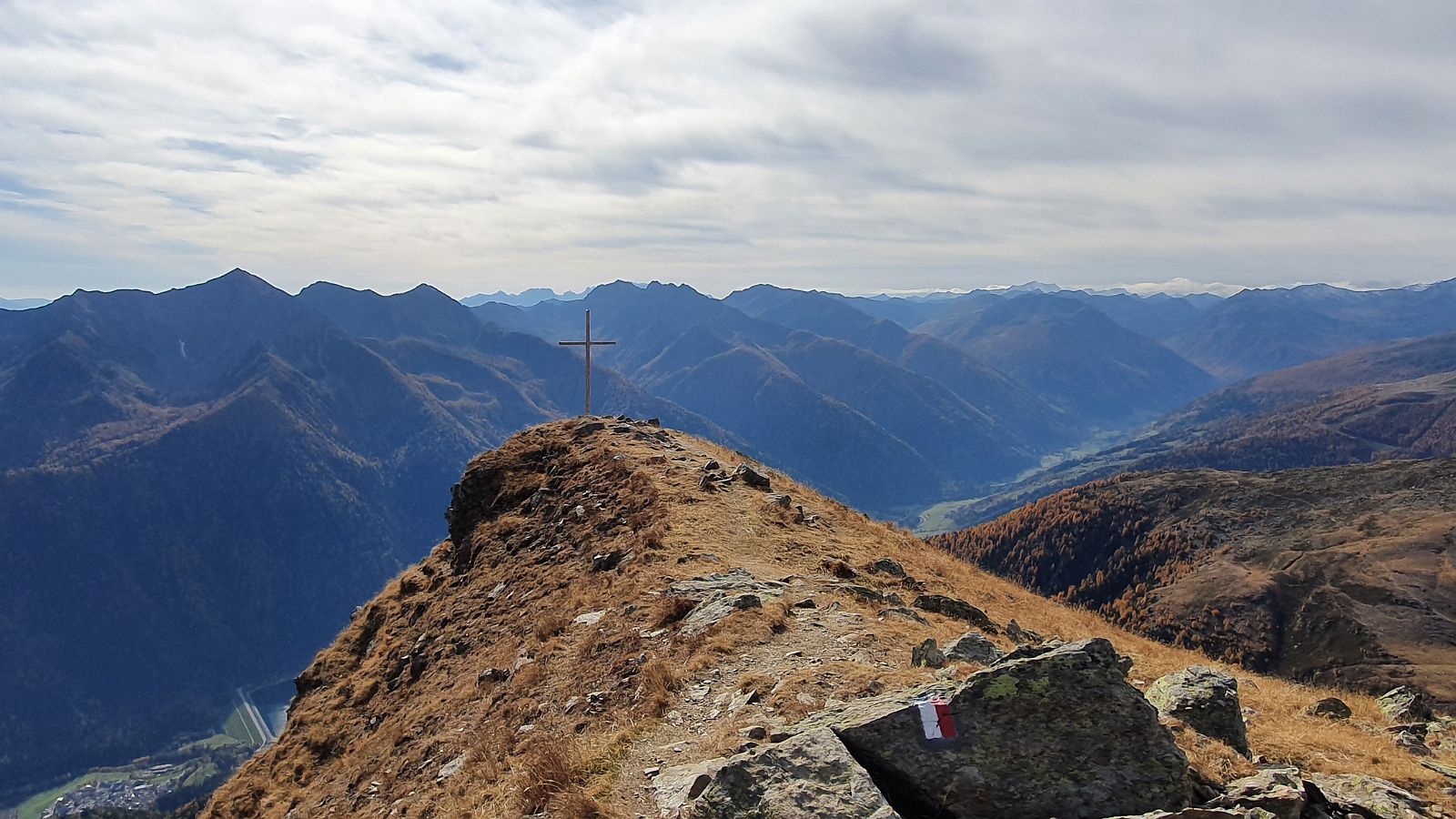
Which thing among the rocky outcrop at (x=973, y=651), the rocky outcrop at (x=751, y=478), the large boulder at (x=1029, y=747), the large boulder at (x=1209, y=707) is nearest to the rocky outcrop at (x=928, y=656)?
the rocky outcrop at (x=973, y=651)

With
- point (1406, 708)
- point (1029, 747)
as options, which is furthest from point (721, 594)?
point (1406, 708)

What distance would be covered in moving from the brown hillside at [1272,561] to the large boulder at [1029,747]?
69.8 m

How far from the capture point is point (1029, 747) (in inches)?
376

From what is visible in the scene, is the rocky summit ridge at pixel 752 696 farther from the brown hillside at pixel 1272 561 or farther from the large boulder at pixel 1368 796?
the brown hillside at pixel 1272 561

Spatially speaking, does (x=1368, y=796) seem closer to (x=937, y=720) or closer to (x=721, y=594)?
(x=937, y=720)

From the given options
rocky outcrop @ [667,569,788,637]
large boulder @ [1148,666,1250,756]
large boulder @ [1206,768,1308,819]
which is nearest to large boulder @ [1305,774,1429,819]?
large boulder @ [1206,768,1308,819]

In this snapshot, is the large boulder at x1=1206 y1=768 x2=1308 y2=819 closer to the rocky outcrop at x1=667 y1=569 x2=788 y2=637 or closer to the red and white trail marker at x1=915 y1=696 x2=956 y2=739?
the red and white trail marker at x1=915 y1=696 x2=956 y2=739

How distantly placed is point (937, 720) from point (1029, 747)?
3.86 feet

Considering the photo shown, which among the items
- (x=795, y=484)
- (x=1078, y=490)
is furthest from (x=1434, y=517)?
(x=795, y=484)

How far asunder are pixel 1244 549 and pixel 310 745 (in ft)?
510

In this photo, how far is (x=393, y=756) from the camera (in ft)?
62.3

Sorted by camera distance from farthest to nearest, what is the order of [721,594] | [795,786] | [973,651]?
1. [721,594]
2. [973,651]
3. [795,786]

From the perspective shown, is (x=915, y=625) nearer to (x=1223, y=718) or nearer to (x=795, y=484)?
(x=1223, y=718)

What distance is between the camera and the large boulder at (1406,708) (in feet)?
59.1
